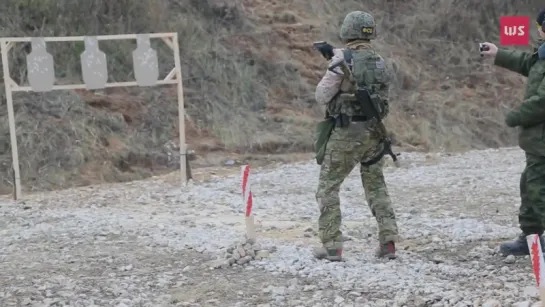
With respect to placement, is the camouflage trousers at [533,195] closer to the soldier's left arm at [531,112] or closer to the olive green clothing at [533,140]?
the olive green clothing at [533,140]

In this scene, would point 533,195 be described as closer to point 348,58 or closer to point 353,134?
point 353,134

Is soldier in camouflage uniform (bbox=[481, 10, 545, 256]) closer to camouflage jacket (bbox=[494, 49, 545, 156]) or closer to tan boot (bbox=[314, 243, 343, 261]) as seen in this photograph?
camouflage jacket (bbox=[494, 49, 545, 156])

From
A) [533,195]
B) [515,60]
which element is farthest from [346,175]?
[515,60]

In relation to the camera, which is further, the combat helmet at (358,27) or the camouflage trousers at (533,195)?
the combat helmet at (358,27)

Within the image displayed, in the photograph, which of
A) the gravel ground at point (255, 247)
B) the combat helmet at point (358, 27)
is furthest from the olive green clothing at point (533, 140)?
the combat helmet at point (358, 27)

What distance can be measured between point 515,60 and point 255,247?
7.97 feet

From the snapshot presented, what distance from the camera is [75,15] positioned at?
14.8m

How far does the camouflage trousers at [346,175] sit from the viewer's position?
5707 mm

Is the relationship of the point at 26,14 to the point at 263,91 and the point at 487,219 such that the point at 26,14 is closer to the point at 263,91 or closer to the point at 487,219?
the point at 263,91

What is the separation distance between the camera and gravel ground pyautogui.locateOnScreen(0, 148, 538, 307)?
510 centimetres

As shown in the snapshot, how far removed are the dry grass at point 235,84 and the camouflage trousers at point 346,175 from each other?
22.0 feet

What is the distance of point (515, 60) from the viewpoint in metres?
5.71

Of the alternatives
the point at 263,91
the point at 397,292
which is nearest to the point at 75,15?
the point at 263,91

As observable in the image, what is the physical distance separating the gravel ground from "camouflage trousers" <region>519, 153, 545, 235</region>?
0.29m
